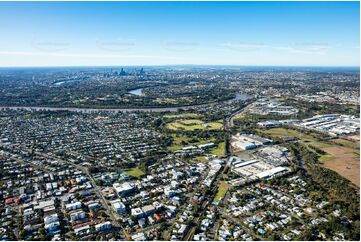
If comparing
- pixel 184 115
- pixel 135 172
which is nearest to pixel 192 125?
pixel 184 115

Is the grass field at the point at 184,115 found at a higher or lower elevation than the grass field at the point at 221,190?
higher

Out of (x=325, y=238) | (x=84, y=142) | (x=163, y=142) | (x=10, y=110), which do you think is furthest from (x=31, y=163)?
(x=10, y=110)

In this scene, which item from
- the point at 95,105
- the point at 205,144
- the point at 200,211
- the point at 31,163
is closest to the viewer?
the point at 200,211

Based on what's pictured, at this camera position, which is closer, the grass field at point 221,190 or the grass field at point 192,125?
the grass field at point 221,190

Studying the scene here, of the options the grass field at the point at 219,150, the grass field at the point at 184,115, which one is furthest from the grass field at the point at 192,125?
the grass field at the point at 219,150

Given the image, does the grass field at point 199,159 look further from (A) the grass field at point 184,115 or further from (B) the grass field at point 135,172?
(A) the grass field at point 184,115

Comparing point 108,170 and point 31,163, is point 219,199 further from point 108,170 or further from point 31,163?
point 31,163

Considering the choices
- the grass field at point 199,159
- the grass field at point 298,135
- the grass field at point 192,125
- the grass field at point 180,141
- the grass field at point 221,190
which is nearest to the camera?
the grass field at point 221,190
